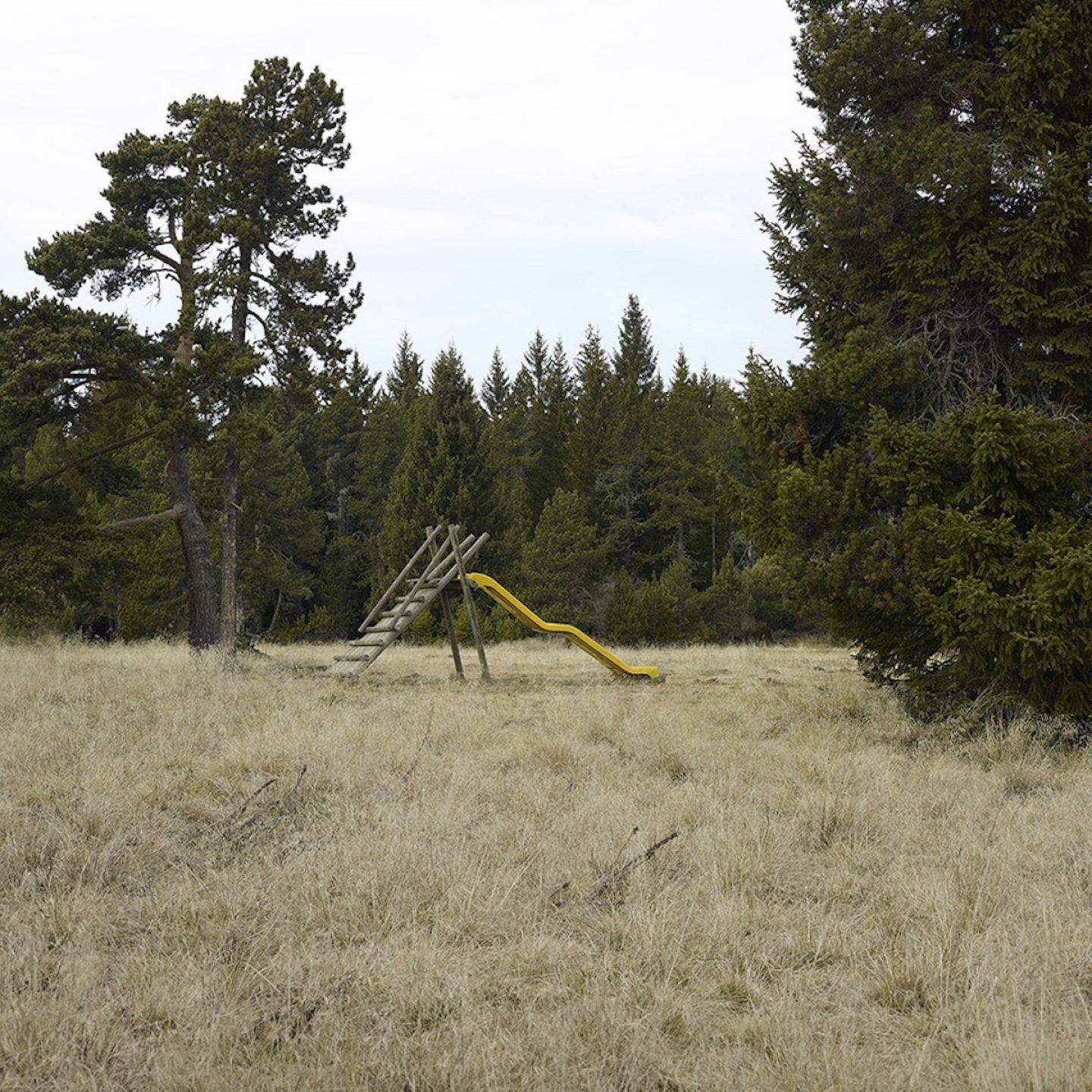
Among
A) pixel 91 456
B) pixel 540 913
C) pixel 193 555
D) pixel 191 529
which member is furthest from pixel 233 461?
pixel 540 913

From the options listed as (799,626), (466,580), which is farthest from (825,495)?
(799,626)

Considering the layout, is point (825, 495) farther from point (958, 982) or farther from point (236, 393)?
point (236, 393)

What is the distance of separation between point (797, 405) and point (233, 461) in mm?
14518

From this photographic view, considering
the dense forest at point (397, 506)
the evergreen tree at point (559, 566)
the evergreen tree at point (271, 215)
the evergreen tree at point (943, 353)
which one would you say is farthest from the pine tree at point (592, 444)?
the evergreen tree at point (943, 353)

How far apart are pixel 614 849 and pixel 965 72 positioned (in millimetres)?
8128

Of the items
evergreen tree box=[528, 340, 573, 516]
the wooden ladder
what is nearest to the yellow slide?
the wooden ladder

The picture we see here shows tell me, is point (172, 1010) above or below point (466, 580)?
below

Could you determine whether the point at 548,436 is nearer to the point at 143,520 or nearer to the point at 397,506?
the point at 397,506

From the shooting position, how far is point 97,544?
17.9 meters

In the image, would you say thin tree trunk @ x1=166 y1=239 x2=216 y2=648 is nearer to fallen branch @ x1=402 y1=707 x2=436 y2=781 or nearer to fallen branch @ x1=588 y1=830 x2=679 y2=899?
fallen branch @ x1=402 y1=707 x2=436 y2=781

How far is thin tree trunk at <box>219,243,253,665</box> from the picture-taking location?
766 inches

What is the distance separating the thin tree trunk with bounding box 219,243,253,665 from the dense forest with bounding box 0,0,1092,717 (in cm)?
8

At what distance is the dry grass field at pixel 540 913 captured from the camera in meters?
2.92

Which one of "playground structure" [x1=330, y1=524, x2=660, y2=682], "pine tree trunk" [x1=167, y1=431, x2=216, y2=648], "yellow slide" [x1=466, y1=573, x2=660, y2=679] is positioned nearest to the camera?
"playground structure" [x1=330, y1=524, x2=660, y2=682]
